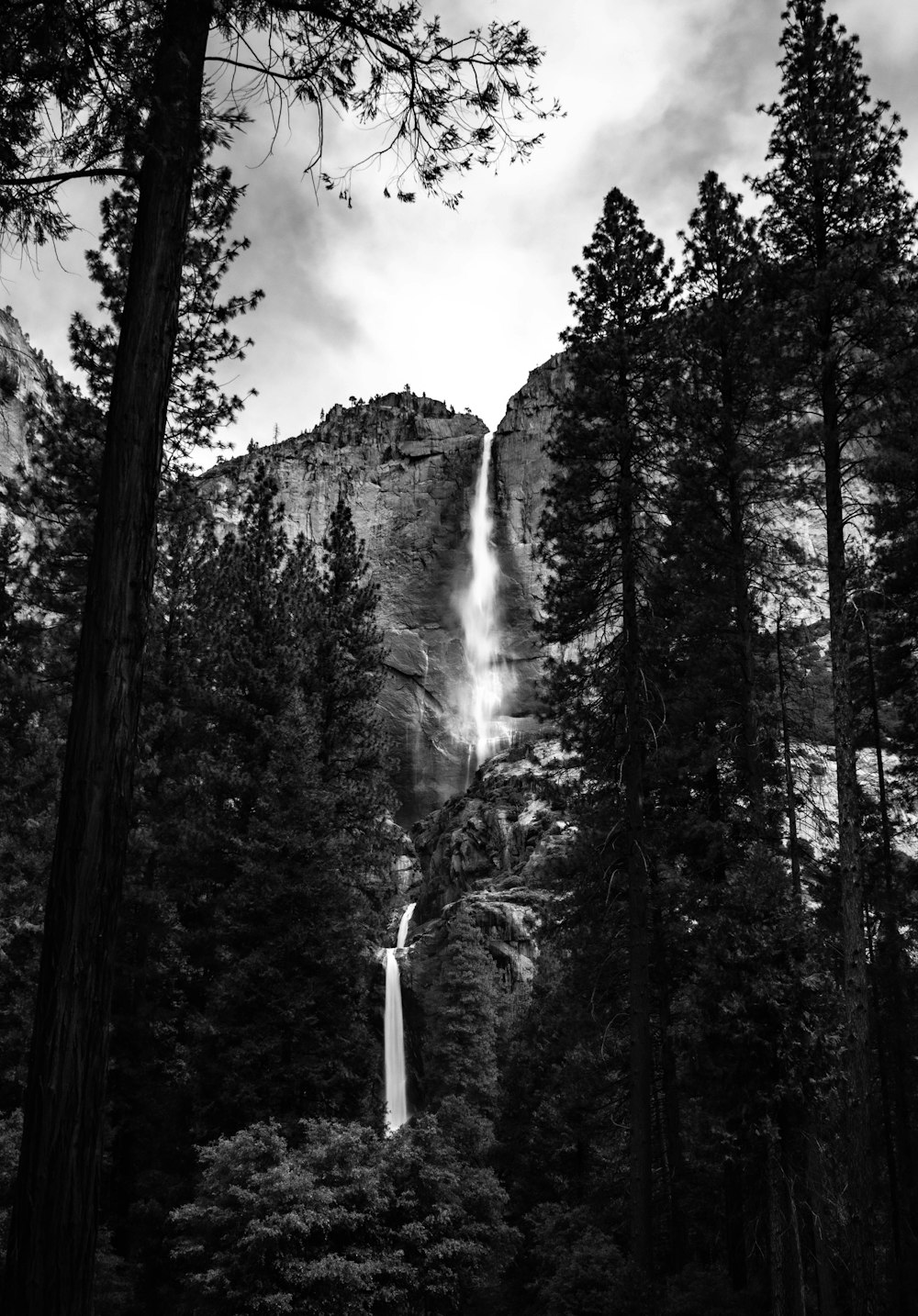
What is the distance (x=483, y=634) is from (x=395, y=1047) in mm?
37872

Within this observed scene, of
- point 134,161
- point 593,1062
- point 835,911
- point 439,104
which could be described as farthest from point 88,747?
point 835,911

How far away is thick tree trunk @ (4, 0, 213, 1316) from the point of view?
11.9ft

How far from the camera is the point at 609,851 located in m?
16.0

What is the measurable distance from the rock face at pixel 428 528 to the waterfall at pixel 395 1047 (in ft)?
76.2

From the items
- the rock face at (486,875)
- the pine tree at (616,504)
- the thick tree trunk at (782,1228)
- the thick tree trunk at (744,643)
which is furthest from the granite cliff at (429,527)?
the thick tree trunk at (782,1228)

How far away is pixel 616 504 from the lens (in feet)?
48.2

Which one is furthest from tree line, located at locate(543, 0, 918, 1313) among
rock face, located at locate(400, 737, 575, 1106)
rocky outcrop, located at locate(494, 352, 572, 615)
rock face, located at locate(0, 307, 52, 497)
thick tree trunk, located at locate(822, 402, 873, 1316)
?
rocky outcrop, located at locate(494, 352, 572, 615)

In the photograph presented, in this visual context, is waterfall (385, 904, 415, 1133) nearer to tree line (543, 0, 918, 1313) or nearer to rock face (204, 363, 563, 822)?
tree line (543, 0, 918, 1313)

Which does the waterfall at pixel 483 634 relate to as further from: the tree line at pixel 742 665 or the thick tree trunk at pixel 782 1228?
the thick tree trunk at pixel 782 1228

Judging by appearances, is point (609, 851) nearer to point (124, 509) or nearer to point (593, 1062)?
point (593, 1062)

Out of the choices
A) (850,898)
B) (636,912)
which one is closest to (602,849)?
(636,912)

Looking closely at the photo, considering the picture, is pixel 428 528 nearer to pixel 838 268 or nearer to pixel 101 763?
pixel 838 268

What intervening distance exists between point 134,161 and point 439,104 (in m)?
1.91

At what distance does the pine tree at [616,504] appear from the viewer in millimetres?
14141
